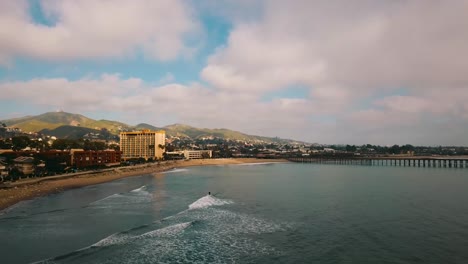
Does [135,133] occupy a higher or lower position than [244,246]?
higher

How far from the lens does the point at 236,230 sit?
26.7 meters

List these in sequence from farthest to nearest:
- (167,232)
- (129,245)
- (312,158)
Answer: (312,158) → (167,232) → (129,245)

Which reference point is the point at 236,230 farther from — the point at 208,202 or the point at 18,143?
the point at 18,143

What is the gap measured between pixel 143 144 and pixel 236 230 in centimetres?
14670

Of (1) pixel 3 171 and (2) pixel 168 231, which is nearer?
(2) pixel 168 231

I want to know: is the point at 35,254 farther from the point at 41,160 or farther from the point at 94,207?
the point at 41,160

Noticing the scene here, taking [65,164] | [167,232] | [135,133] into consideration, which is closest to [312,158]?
[135,133]

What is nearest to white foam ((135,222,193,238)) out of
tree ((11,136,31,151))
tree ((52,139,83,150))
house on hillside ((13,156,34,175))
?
house on hillside ((13,156,34,175))

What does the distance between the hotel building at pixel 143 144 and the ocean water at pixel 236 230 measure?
122 metres

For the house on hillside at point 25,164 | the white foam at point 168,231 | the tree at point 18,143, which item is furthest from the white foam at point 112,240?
the tree at point 18,143

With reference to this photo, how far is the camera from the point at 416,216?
32250mm

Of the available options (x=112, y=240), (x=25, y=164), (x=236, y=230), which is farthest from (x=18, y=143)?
(x=236, y=230)

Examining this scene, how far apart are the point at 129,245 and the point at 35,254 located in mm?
5474

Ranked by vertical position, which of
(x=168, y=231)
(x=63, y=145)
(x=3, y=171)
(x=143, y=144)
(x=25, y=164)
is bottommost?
(x=168, y=231)
